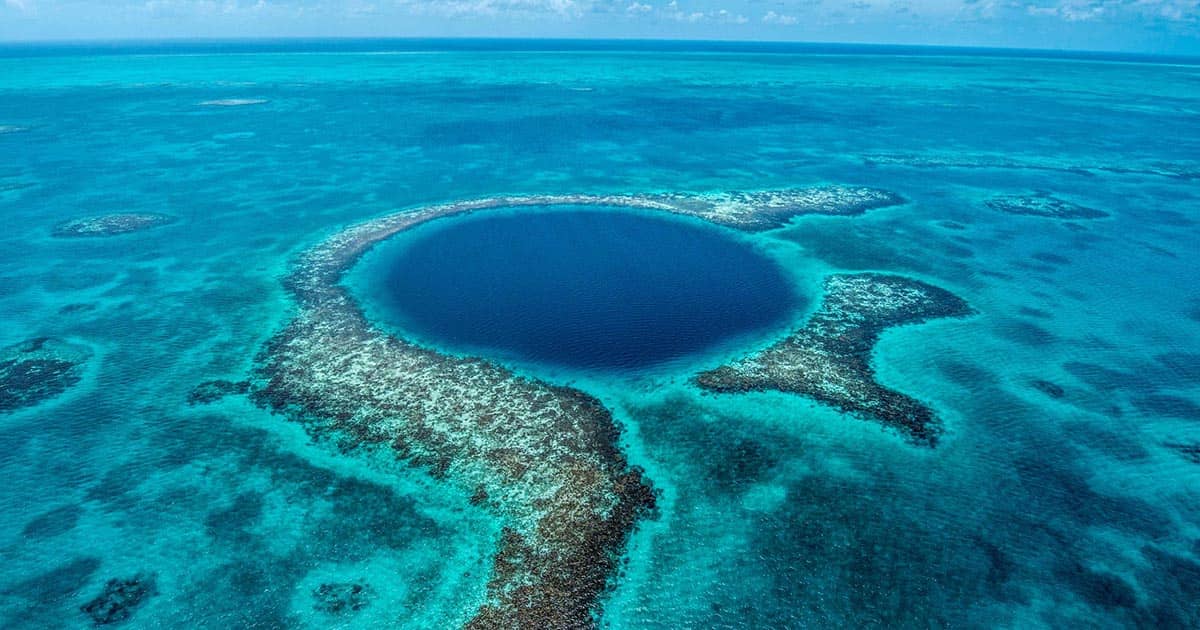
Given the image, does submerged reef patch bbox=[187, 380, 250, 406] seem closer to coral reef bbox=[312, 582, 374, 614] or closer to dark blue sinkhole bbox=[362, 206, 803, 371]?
dark blue sinkhole bbox=[362, 206, 803, 371]

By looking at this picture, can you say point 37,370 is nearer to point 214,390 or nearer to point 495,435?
point 214,390

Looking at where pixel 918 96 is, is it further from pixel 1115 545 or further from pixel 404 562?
pixel 404 562

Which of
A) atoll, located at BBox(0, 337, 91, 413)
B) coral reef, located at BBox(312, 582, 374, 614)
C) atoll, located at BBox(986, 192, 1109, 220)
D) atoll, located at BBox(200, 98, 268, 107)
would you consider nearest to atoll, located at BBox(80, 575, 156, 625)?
coral reef, located at BBox(312, 582, 374, 614)

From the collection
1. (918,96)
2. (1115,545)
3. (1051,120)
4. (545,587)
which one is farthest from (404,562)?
(918,96)

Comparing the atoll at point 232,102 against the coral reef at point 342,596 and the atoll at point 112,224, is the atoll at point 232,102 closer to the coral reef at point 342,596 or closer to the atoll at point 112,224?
the atoll at point 112,224

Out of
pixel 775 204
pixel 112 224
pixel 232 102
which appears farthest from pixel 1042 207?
pixel 232 102

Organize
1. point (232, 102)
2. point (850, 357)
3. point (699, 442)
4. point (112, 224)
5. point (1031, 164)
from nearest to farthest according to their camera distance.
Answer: point (699, 442), point (850, 357), point (112, 224), point (1031, 164), point (232, 102)

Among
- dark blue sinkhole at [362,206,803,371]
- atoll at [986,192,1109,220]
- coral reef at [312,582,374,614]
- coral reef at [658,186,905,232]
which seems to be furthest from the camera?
atoll at [986,192,1109,220]
